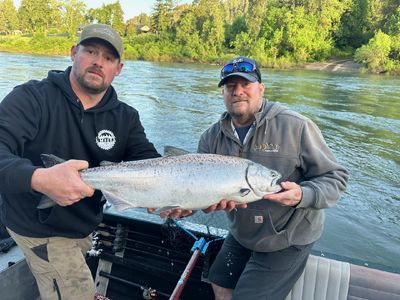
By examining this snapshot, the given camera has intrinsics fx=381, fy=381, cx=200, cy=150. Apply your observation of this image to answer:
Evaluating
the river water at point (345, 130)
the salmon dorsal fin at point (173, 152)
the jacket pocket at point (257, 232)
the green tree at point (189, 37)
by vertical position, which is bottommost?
the river water at point (345, 130)

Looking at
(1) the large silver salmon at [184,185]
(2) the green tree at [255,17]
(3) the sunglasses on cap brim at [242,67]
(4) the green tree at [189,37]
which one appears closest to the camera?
(1) the large silver salmon at [184,185]

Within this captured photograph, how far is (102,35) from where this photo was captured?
9.09 feet

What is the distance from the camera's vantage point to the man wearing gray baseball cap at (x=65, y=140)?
2.54 metres

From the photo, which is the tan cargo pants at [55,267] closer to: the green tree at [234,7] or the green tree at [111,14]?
the green tree at [234,7]

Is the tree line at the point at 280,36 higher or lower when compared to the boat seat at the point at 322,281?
higher

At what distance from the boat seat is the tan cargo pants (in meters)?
1.61

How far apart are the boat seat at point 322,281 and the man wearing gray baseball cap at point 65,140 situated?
1.60 meters

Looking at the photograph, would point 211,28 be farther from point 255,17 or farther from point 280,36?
point 280,36

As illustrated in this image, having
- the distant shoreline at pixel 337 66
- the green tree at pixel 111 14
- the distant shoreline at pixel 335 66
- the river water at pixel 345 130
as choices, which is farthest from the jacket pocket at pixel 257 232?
the green tree at pixel 111 14

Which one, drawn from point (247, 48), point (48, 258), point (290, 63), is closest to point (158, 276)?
point (48, 258)

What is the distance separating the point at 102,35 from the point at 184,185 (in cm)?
124

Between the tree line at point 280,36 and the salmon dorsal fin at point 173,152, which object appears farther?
the tree line at point 280,36

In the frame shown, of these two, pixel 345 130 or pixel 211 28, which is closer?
pixel 345 130

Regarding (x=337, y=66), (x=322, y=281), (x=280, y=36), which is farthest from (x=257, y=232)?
(x=280, y=36)
